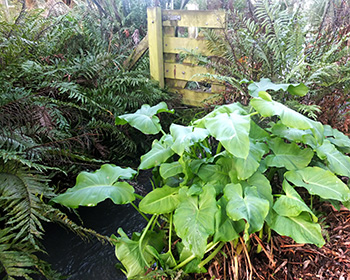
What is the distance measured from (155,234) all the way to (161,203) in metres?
0.27

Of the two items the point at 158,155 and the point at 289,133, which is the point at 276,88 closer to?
the point at 289,133

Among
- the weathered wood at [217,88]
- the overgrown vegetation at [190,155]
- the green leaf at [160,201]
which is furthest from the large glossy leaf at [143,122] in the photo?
the weathered wood at [217,88]

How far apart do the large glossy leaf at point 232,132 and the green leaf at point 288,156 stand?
31 centimetres

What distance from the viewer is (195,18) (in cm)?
233

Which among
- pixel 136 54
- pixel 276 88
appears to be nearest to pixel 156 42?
pixel 136 54

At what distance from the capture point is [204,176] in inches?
50.6

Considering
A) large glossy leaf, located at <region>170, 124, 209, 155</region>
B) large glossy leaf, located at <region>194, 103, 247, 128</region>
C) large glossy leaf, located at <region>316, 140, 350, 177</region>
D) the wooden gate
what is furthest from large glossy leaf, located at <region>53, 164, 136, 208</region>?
the wooden gate

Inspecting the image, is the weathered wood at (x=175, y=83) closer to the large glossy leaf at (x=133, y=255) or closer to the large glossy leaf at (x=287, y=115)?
the large glossy leaf at (x=287, y=115)

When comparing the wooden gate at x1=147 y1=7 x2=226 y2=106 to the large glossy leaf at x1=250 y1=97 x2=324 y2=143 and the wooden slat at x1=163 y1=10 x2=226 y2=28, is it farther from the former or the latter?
A: the large glossy leaf at x1=250 y1=97 x2=324 y2=143

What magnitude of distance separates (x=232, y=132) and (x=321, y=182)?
0.53m

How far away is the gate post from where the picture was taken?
99.7 inches

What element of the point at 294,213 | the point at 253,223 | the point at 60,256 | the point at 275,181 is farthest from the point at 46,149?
the point at 275,181

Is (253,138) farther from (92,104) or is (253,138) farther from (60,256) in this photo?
(60,256)

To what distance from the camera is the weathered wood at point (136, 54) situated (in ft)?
8.73
